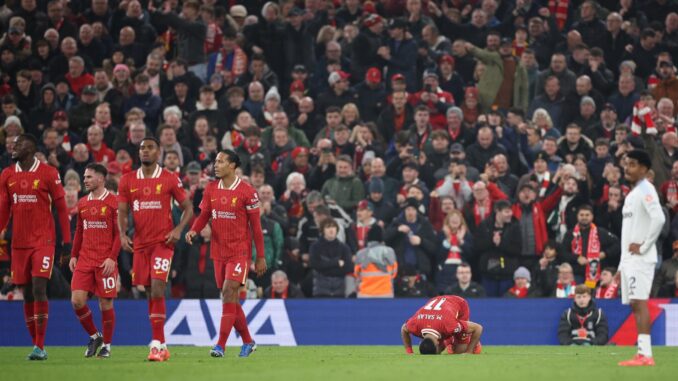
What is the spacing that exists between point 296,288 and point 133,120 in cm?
568

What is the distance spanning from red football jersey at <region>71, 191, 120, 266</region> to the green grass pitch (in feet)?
4.73

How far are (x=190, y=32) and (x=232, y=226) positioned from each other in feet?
46.3

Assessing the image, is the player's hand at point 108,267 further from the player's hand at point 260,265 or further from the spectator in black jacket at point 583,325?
the spectator in black jacket at point 583,325

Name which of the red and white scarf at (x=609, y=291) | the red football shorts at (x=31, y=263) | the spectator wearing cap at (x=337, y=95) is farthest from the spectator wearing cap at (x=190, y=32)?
the red football shorts at (x=31, y=263)

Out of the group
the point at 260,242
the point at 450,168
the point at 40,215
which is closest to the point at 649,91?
the point at 450,168

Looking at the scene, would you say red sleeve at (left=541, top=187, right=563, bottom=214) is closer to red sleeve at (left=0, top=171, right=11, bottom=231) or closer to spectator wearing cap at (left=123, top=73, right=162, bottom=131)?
spectator wearing cap at (left=123, top=73, right=162, bottom=131)

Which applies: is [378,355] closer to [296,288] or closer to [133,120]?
[296,288]

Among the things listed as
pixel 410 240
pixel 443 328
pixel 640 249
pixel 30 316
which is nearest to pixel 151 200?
pixel 30 316

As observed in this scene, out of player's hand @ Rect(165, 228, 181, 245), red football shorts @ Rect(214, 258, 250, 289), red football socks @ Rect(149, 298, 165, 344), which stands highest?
player's hand @ Rect(165, 228, 181, 245)

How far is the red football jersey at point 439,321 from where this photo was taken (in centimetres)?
1587

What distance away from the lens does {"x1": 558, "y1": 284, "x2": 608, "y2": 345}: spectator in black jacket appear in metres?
20.7

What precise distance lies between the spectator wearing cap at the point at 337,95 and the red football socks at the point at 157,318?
484 inches

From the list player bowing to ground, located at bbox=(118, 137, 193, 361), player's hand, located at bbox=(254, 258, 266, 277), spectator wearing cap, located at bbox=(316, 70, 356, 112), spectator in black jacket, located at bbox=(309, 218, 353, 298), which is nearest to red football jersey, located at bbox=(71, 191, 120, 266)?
player bowing to ground, located at bbox=(118, 137, 193, 361)

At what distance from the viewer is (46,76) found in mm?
28781
